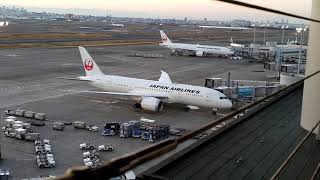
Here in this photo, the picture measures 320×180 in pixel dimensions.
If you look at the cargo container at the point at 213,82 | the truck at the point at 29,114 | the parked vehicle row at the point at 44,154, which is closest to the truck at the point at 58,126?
the parked vehicle row at the point at 44,154

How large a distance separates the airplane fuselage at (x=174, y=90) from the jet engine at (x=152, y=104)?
1695mm

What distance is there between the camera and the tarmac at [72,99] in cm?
2030

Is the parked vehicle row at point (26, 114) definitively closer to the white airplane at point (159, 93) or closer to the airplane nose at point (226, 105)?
the white airplane at point (159, 93)

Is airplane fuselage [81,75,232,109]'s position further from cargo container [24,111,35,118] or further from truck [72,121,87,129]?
cargo container [24,111,35,118]

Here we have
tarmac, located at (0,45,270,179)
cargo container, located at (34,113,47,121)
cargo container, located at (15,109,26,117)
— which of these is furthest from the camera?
cargo container, located at (15,109,26,117)

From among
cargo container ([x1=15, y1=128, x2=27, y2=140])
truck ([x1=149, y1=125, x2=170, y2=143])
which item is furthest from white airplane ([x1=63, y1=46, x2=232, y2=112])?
cargo container ([x1=15, y1=128, x2=27, y2=140])

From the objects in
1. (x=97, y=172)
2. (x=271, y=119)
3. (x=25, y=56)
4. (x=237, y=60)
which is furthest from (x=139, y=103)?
(x=237, y=60)

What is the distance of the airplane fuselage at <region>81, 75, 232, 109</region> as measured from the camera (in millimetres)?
30719

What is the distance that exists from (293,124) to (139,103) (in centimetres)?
1984

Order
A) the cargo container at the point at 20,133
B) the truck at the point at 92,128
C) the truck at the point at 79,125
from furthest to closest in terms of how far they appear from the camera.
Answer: the truck at the point at 79,125 < the truck at the point at 92,128 < the cargo container at the point at 20,133

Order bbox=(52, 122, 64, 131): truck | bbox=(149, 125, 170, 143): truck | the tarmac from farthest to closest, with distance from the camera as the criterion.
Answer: bbox=(52, 122, 64, 131): truck
bbox=(149, 125, 170, 143): truck
the tarmac

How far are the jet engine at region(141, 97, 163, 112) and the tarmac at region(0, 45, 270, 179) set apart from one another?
0.45 meters

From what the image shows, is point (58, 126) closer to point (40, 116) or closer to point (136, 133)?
point (40, 116)

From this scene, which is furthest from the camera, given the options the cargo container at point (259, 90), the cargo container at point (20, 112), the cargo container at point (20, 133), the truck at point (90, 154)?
the cargo container at point (259, 90)
